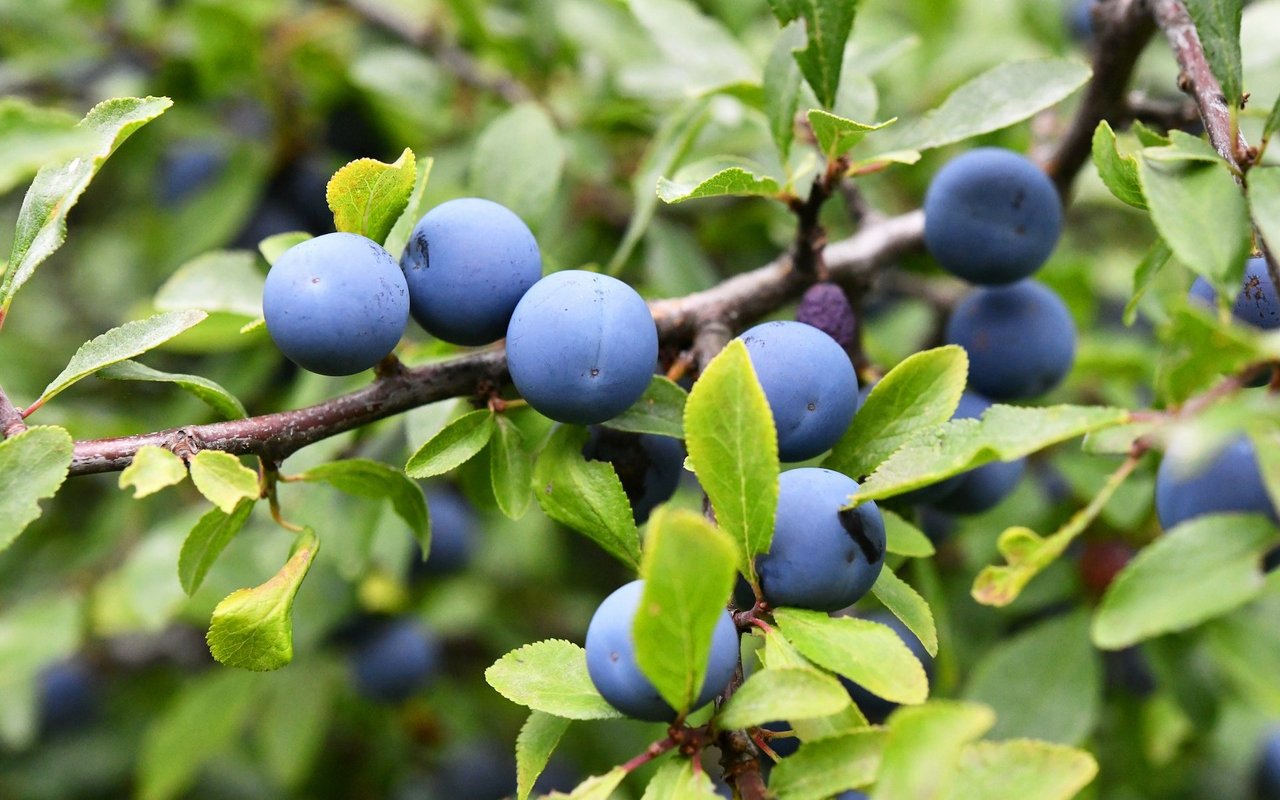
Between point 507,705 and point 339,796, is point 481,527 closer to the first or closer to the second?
point 507,705

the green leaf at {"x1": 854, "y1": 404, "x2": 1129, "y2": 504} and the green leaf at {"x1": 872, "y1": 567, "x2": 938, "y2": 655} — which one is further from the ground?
the green leaf at {"x1": 854, "y1": 404, "x2": 1129, "y2": 504}

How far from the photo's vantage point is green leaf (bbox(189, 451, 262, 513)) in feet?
2.76

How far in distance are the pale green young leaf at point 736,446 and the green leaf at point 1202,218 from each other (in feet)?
1.00

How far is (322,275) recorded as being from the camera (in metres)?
0.90

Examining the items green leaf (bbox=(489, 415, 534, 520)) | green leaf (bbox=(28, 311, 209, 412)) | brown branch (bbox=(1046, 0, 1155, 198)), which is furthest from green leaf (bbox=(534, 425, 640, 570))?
brown branch (bbox=(1046, 0, 1155, 198))

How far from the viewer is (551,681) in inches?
34.7

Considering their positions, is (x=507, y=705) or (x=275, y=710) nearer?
(x=275, y=710)

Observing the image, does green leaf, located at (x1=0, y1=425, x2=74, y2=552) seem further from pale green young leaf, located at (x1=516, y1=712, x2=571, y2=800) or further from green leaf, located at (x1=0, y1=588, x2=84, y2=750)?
green leaf, located at (x1=0, y1=588, x2=84, y2=750)

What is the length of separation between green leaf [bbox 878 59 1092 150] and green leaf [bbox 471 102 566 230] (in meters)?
0.43

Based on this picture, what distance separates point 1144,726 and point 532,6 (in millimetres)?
1576

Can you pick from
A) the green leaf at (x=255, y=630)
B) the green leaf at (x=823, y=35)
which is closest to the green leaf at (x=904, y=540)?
the green leaf at (x=823, y=35)

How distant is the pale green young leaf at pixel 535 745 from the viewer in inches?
35.1

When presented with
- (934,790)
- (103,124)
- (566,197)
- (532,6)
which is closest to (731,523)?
(934,790)

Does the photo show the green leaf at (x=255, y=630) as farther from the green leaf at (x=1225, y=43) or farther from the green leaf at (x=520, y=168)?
the green leaf at (x=1225, y=43)
